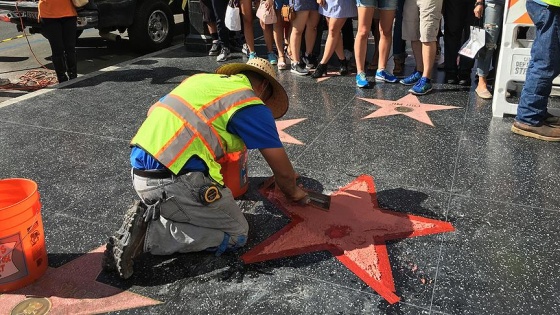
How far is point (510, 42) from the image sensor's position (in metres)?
4.43

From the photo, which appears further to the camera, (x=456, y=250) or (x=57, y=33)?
(x=57, y=33)

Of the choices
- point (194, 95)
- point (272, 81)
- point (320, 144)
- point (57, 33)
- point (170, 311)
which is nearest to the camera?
point (170, 311)

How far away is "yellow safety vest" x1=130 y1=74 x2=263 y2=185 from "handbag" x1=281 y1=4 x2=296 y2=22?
3.28 meters

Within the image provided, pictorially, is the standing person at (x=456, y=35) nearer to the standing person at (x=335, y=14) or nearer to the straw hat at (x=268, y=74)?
the standing person at (x=335, y=14)

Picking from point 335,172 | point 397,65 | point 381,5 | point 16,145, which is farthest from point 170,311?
point 397,65

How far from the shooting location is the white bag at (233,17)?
646 cm

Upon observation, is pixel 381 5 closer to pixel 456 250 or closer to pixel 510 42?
pixel 510 42

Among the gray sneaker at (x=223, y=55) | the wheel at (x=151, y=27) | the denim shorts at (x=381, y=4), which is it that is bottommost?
the gray sneaker at (x=223, y=55)

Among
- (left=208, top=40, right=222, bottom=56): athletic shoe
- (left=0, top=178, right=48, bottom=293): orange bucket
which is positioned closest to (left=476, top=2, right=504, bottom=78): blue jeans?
(left=208, top=40, right=222, bottom=56): athletic shoe

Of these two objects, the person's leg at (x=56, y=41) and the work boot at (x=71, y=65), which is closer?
the person's leg at (x=56, y=41)

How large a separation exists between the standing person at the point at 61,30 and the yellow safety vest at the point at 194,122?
3748 millimetres

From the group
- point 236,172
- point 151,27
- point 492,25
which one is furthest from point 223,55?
point 236,172

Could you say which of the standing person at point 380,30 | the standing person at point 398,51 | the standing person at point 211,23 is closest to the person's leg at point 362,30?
the standing person at point 380,30

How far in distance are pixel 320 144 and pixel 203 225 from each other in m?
1.64
